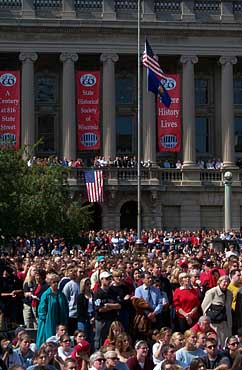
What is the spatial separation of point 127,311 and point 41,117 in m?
44.9

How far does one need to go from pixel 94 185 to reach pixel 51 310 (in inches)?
1409

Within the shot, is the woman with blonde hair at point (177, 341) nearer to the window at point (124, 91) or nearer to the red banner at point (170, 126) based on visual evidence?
the red banner at point (170, 126)

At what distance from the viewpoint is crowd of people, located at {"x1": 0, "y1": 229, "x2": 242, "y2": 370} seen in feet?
47.7

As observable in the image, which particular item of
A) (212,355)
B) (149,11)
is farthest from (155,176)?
(212,355)

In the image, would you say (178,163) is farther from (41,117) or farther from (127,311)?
(127,311)

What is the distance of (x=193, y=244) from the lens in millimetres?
43906

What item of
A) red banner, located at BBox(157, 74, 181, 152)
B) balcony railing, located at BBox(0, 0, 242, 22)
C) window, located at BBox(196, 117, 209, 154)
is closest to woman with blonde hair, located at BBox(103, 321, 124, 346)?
red banner, located at BBox(157, 74, 181, 152)

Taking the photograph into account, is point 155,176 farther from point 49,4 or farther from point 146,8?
point 49,4

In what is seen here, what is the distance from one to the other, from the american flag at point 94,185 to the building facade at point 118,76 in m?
2.97

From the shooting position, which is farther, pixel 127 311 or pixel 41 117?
pixel 41 117

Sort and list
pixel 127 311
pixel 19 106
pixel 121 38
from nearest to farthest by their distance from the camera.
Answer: pixel 127 311 → pixel 19 106 → pixel 121 38

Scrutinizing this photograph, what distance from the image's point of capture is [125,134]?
63.6m

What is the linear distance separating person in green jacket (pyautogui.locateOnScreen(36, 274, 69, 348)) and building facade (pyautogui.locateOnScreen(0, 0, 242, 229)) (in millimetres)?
39259

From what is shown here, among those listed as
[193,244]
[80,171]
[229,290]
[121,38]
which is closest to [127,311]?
[229,290]
